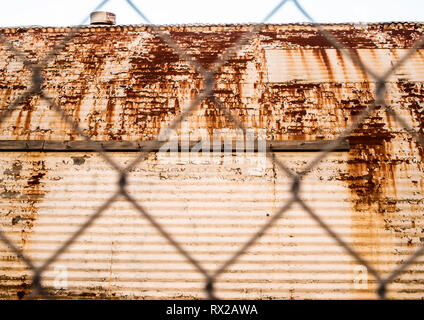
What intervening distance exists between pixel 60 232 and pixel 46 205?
34 centimetres

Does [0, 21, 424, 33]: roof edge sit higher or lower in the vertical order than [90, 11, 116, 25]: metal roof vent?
lower

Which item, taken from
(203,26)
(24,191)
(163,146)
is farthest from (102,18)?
(24,191)

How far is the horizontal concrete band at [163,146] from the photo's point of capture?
366cm

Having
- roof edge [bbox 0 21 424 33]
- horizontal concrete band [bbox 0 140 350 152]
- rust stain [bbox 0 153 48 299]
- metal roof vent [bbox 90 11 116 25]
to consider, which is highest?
metal roof vent [bbox 90 11 116 25]

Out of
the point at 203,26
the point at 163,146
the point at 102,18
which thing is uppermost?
the point at 102,18

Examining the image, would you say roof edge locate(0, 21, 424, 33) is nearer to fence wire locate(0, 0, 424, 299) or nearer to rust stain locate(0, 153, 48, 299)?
fence wire locate(0, 0, 424, 299)

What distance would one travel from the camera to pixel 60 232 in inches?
138

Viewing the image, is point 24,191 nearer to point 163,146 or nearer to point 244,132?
point 163,146

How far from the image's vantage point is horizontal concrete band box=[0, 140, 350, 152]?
144 inches

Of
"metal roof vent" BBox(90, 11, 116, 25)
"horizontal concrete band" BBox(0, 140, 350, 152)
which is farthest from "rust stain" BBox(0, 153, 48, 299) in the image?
"metal roof vent" BBox(90, 11, 116, 25)

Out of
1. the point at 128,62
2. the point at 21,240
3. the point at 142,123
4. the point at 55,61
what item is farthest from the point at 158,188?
the point at 55,61

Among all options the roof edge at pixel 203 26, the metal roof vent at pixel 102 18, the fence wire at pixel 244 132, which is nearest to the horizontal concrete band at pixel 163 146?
the fence wire at pixel 244 132

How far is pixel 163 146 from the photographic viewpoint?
3.72 metres
